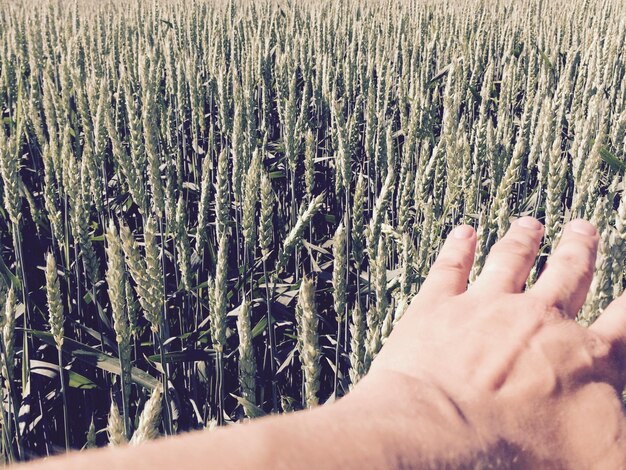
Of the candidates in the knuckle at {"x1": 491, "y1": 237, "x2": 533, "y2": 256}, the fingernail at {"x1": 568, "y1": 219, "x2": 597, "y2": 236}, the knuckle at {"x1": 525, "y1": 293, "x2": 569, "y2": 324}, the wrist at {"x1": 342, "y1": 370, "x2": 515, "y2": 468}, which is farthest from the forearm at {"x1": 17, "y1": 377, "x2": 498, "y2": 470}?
the fingernail at {"x1": 568, "y1": 219, "x2": 597, "y2": 236}

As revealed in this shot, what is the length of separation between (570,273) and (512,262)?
0.08 meters

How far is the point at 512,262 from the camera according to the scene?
0.88 meters

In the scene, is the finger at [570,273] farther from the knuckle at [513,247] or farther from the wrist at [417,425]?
the wrist at [417,425]

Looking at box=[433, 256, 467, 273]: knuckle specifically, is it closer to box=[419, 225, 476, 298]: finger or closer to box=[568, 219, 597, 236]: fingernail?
box=[419, 225, 476, 298]: finger

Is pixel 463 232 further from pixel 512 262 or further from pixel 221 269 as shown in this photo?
pixel 221 269

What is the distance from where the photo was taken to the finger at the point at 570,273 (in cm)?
83

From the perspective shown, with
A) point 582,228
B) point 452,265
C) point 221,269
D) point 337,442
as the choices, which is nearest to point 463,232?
point 452,265

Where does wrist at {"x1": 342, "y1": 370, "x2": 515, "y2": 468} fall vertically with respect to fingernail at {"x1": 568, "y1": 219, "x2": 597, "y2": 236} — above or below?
below

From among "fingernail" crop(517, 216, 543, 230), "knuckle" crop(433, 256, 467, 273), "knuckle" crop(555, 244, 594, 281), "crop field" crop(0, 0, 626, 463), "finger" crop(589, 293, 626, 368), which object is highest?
"fingernail" crop(517, 216, 543, 230)

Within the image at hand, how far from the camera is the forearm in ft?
1.26

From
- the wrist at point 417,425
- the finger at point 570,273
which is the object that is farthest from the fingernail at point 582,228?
the wrist at point 417,425

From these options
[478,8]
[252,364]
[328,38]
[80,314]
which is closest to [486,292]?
[252,364]

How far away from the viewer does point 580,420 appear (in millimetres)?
685

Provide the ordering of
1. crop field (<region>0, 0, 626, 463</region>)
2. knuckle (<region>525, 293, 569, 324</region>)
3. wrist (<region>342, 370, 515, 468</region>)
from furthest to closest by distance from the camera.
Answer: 1. crop field (<region>0, 0, 626, 463</region>)
2. knuckle (<region>525, 293, 569, 324</region>)
3. wrist (<region>342, 370, 515, 468</region>)
